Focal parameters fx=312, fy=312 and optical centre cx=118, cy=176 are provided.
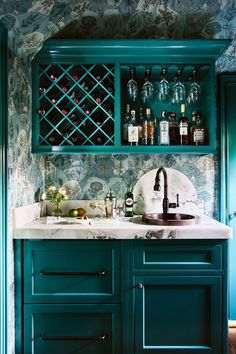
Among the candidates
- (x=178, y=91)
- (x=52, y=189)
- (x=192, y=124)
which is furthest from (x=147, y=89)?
(x=52, y=189)

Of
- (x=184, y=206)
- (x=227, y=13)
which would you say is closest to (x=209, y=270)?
(x=184, y=206)

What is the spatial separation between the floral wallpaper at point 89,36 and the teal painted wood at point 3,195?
0.23 feet

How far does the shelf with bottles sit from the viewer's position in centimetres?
244

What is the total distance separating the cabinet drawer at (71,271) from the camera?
207cm

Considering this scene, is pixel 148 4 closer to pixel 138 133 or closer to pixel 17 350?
pixel 138 133

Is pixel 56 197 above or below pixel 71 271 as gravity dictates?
above

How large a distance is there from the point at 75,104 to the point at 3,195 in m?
0.89

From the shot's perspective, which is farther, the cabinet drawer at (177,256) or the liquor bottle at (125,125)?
the liquor bottle at (125,125)

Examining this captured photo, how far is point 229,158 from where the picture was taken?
114 inches

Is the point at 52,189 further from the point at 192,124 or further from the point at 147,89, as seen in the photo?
the point at 192,124

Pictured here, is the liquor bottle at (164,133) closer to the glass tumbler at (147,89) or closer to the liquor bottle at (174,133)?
the liquor bottle at (174,133)

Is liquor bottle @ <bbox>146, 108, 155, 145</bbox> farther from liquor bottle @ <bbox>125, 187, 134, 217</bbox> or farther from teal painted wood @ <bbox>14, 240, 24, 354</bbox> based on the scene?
teal painted wood @ <bbox>14, 240, 24, 354</bbox>

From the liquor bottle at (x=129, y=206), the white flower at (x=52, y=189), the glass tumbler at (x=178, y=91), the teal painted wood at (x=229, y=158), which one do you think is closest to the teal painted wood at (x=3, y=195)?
the white flower at (x=52, y=189)

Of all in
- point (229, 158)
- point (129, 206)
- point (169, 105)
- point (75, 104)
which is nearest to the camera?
point (75, 104)
